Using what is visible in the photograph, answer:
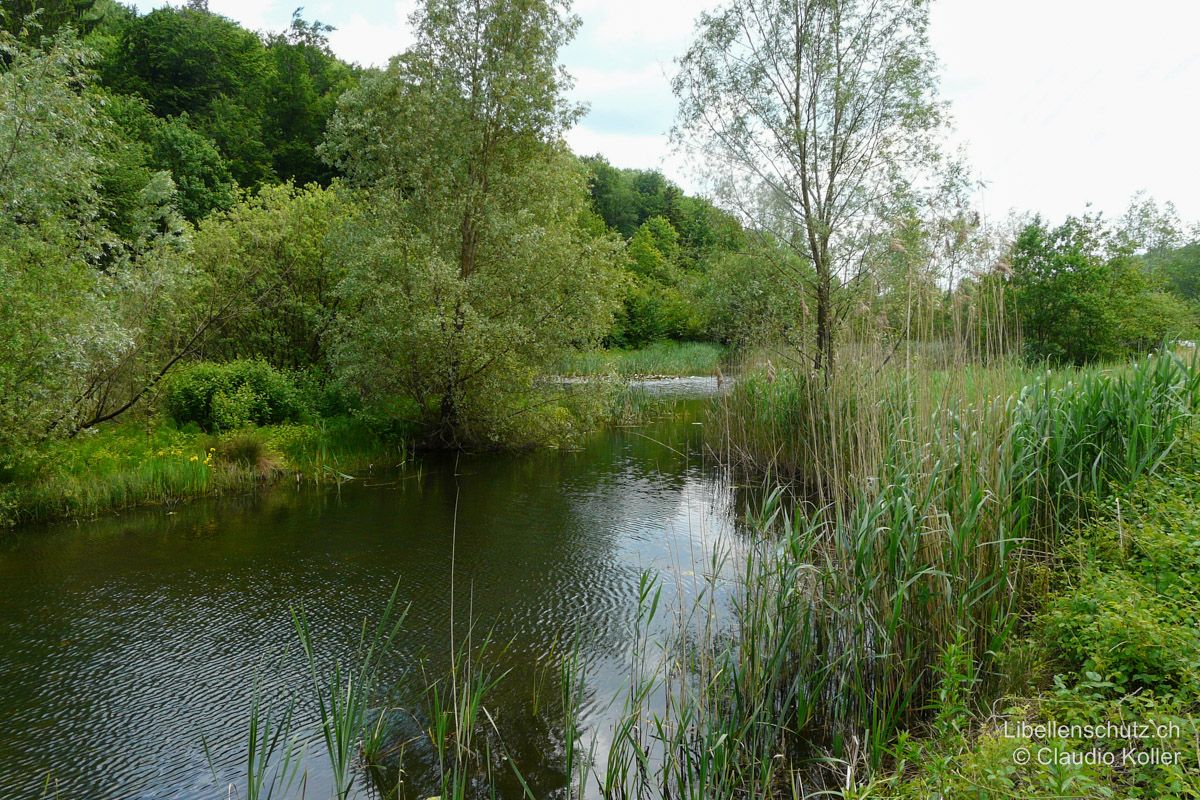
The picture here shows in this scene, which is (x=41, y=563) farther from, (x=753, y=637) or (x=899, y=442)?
(x=899, y=442)

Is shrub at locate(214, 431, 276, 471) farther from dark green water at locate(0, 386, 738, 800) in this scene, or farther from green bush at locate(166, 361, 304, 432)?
dark green water at locate(0, 386, 738, 800)

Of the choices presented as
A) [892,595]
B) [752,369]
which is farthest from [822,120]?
[892,595]

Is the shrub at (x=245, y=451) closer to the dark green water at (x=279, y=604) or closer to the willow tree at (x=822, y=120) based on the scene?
the dark green water at (x=279, y=604)

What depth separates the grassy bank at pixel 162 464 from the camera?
28.7 ft

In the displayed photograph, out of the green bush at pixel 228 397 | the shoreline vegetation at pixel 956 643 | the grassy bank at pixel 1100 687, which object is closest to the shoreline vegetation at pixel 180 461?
the green bush at pixel 228 397

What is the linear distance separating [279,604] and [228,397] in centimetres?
680

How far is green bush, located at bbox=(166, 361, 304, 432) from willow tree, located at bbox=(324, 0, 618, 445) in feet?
4.56

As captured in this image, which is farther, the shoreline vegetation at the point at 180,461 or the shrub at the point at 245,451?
the shrub at the point at 245,451

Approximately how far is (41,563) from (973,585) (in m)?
8.94

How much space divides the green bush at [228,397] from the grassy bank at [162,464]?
0.32 m

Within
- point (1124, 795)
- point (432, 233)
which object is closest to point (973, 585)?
point (1124, 795)

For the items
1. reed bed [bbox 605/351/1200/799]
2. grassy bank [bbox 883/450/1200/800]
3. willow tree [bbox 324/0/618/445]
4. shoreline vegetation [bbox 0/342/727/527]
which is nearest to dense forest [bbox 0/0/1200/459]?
willow tree [bbox 324/0/618/445]

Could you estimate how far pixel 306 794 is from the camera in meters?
3.64

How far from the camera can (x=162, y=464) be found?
32.9 ft
